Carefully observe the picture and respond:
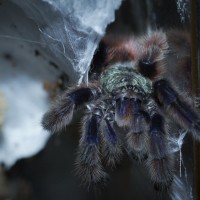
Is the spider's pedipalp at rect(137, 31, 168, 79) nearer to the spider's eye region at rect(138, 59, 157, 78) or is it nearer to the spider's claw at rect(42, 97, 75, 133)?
the spider's eye region at rect(138, 59, 157, 78)

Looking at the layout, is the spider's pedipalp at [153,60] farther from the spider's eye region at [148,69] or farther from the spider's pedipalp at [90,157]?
the spider's pedipalp at [90,157]

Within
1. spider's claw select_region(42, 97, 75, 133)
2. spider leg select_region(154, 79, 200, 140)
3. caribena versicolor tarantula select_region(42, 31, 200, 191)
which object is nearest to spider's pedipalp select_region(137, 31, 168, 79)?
caribena versicolor tarantula select_region(42, 31, 200, 191)

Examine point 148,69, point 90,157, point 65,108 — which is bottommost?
point 90,157

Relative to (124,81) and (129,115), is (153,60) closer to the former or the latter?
(124,81)

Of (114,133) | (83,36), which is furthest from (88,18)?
(114,133)

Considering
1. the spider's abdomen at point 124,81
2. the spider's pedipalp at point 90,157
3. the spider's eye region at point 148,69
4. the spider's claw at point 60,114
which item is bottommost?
the spider's pedipalp at point 90,157

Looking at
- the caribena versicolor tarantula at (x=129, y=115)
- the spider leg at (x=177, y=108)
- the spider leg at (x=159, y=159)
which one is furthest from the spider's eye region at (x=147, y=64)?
the spider leg at (x=159, y=159)

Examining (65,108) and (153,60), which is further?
(153,60)

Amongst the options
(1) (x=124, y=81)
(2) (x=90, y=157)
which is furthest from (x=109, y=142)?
(1) (x=124, y=81)
